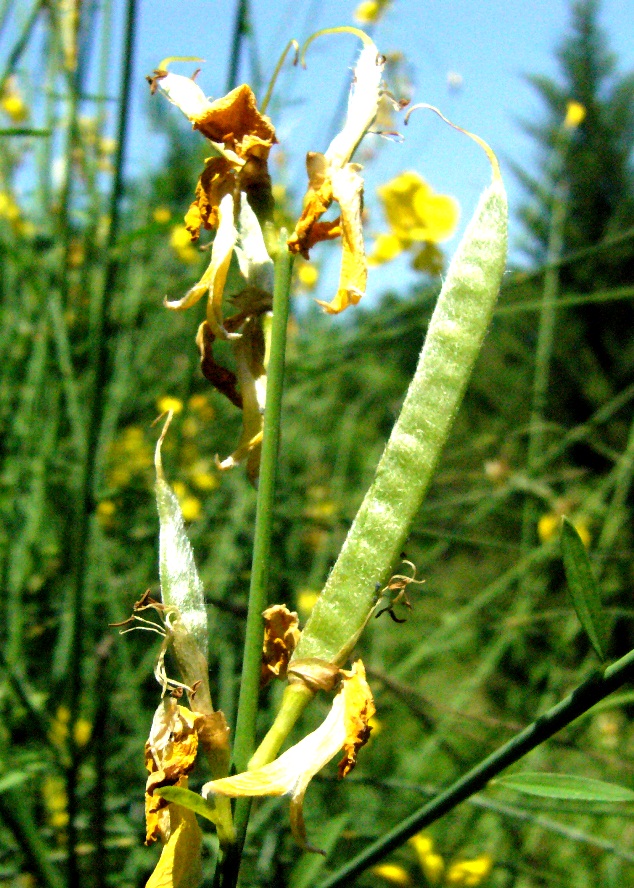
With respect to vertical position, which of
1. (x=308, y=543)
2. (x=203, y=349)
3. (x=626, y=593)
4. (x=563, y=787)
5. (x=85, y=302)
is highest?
(x=203, y=349)

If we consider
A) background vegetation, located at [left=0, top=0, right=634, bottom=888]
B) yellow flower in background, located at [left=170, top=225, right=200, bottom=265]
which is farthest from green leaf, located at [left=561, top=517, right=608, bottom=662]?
yellow flower in background, located at [left=170, top=225, right=200, bottom=265]

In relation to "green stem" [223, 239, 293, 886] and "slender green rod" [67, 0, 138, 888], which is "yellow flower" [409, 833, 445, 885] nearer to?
"slender green rod" [67, 0, 138, 888]

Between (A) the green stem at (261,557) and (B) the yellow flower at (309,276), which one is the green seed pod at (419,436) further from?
(B) the yellow flower at (309,276)

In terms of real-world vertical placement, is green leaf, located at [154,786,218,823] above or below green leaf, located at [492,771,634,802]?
above

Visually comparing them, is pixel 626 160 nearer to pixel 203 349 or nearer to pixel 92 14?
pixel 92 14

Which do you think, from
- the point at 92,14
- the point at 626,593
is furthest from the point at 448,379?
the point at 626,593

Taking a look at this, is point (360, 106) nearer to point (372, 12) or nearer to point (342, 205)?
point (342, 205)
